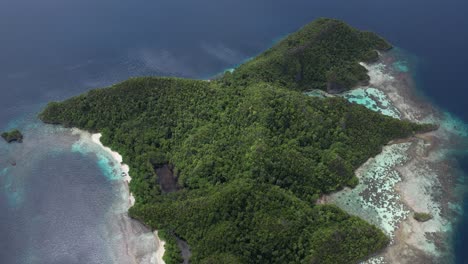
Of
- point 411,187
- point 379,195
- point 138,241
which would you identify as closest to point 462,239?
point 411,187

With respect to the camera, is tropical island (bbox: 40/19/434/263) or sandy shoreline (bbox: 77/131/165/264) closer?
tropical island (bbox: 40/19/434/263)

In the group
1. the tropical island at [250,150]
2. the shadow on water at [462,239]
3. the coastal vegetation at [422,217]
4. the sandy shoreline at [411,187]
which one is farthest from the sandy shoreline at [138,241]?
the shadow on water at [462,239]

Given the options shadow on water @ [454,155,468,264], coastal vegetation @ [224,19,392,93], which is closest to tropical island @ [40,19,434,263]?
coastal vegetation @ [224,19,392,93]

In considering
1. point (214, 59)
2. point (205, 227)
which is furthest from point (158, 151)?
point (214, 59)

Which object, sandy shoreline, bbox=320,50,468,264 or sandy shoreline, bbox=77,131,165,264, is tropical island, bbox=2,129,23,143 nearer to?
sandy shoreline, bbox=77,131,165,264

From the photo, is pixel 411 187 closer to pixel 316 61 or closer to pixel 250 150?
pixel 250 150

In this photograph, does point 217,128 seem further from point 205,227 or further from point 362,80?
point 362,80

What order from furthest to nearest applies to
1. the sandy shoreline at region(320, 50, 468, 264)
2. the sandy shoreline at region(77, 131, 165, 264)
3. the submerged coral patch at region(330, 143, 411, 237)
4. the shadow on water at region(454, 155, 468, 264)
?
the submerged coral patch at region(330, 143, 411, 237)
the sandy shoreline at region(320, 50, 468, 264)
the shadow on water at region(454, 155, 468, 264)
the sandy shoreline at region(77, 131, 165, 264)

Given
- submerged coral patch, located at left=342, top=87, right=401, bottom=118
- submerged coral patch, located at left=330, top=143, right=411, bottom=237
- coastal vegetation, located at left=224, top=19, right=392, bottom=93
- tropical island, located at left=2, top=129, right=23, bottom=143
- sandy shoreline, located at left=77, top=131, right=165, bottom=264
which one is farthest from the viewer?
submerged coral patch, located at left=342, top=87, right=401, bottom=118

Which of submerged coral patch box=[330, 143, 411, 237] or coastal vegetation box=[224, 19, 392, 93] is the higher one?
coastal vegetation box=[224, 19, 392, 93]
